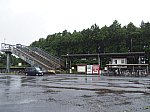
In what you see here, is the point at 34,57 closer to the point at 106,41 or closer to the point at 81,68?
the point at 81,68

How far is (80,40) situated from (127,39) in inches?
549

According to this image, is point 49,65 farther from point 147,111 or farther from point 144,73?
point 147,111

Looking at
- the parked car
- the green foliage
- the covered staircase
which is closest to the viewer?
the parked car

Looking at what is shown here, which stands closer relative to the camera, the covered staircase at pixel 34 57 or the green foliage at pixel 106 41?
the covered staircase at pixel 34 57

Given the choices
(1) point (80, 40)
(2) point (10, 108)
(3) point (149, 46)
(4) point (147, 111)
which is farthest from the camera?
(1) point (80, 40)

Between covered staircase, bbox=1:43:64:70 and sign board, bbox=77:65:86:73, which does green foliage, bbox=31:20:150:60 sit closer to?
covered staircase, bbox=1:43:64:70

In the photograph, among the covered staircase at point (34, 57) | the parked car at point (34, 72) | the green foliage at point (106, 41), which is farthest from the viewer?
the green foliage at point (106, 41)

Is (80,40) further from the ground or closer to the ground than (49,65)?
further from the ground

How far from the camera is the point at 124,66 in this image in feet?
188

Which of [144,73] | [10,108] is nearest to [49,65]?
[144,73]

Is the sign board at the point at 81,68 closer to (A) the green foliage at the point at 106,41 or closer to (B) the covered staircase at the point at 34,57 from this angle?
(B) the covered staircase at the point at 34,57

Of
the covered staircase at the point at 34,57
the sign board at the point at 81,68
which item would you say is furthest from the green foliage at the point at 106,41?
the sign board at the point at 81,68

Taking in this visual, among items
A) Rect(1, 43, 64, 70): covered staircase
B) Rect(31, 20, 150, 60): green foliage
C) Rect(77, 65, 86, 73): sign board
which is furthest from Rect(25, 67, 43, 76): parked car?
Rect(31, 20, 150, 60): green foliage

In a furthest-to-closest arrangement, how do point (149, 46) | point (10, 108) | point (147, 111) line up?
1. point (149, 46)
2. point (10, 108)
3. point (147, 111)
